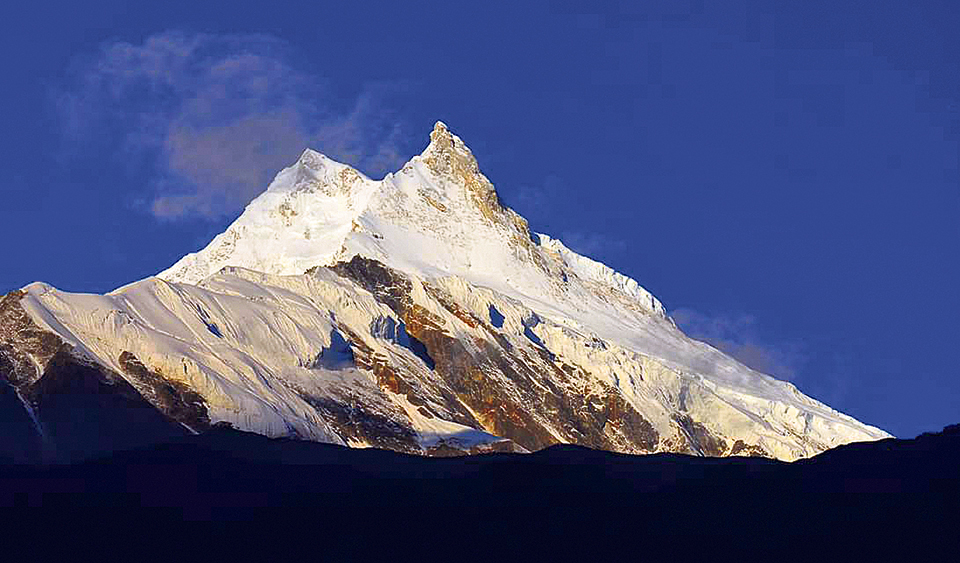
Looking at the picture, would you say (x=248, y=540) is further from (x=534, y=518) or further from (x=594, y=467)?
(x=594, y=467)

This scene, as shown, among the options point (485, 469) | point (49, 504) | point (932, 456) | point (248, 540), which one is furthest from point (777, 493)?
point (49, 504)

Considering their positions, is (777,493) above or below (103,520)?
above

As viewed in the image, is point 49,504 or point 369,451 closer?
point 49,504

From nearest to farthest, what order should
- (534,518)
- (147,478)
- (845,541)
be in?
(845,541) → (534,518) → (147,478)

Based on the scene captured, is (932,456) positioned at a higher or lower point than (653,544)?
higher

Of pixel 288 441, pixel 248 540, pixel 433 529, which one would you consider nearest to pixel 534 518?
pixel 433 529

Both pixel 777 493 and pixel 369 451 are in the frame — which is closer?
pixel 777 493

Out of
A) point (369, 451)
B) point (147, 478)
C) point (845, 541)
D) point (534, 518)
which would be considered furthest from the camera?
point (369, 451)

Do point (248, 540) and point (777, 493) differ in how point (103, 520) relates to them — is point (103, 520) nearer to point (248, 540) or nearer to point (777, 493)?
point (248, 540)

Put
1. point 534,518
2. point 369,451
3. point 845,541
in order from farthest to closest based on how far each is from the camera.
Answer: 1. point 369,451
2. point 534,518
3. point 845,541
